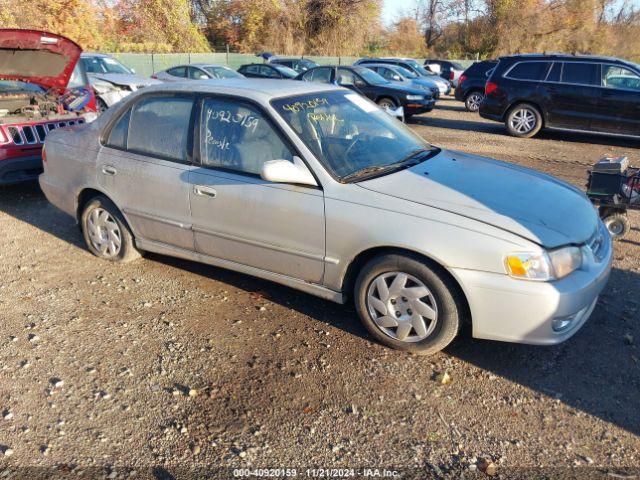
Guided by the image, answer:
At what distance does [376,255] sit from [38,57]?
19.7ft

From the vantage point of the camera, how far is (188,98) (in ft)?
14.4

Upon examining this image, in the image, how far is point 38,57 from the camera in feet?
24.0

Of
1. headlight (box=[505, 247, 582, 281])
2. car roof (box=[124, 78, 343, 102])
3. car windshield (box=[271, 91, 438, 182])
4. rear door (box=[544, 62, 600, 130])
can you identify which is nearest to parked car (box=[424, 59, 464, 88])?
rear door (box=[544, 62, 600, 130])

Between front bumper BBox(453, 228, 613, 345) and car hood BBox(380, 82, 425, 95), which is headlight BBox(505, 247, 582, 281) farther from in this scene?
car hood BBox(380, 82, 425, 95)

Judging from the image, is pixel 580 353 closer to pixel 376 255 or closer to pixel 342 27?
pixel 376 255

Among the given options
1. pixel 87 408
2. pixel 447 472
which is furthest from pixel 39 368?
pixel 447 472

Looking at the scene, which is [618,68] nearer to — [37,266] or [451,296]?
[451,296]

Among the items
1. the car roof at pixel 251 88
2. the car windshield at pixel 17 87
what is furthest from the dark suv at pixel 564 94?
the car windshield at pixel 17 87

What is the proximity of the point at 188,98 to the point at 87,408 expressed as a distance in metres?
2.39

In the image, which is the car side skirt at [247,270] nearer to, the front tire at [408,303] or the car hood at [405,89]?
the front tire at [408,303]

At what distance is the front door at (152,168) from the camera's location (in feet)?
14.3

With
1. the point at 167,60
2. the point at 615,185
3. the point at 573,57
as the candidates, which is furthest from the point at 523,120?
the point at 167,60

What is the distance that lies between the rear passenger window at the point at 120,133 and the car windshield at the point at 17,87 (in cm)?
403

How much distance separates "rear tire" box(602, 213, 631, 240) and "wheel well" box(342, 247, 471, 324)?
116 inches
